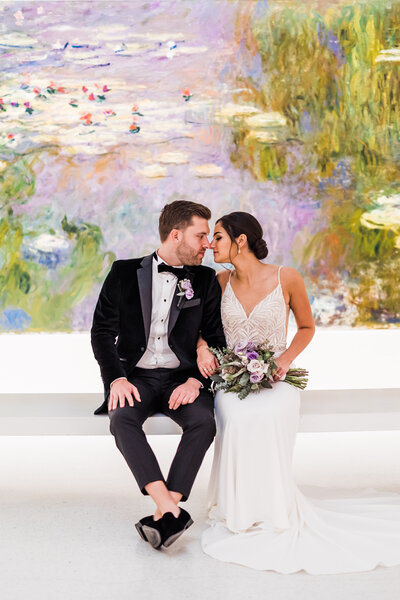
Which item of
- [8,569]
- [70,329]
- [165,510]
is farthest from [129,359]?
[70,329]

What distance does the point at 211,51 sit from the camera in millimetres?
6895

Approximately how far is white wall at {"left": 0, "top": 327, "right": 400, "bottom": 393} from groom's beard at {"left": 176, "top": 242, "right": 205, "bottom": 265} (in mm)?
3230

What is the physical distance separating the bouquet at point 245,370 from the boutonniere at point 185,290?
35 cm

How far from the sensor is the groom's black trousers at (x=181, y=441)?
3.26 meters

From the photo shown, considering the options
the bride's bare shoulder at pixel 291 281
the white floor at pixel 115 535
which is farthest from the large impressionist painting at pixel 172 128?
the bride's bare shoulder at pixel 291 281

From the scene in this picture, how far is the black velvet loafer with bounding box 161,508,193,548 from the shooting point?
10.2ft

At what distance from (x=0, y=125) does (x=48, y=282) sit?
1553 millimetres

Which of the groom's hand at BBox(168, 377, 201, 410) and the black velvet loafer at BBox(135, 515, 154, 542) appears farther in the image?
the groom's hand at BBox(168, 377, 201, 410)

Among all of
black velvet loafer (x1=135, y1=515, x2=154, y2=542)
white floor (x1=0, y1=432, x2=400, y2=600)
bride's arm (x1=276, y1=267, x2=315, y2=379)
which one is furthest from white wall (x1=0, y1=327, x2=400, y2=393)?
black velvet loafer (x1=135, y1=515, x2=154, y2=542)

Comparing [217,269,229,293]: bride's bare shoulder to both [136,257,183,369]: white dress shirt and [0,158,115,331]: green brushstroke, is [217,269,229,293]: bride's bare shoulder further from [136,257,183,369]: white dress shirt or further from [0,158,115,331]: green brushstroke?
[0,158,115,331]: green brushstroke

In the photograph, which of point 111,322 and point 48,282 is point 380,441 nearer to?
point 111,322

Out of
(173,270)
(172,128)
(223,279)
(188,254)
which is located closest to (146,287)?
(173,270)

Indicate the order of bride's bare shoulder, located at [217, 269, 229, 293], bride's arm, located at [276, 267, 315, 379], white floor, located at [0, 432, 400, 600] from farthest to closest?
1. bride's bare shoulder, located at [217, 269, 229, 293]
2. bride's arm, located at [276, 267, 315, 379]
3. white floor, located at [0, 432, 400, 600]

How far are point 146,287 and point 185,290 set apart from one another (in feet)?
0.69
